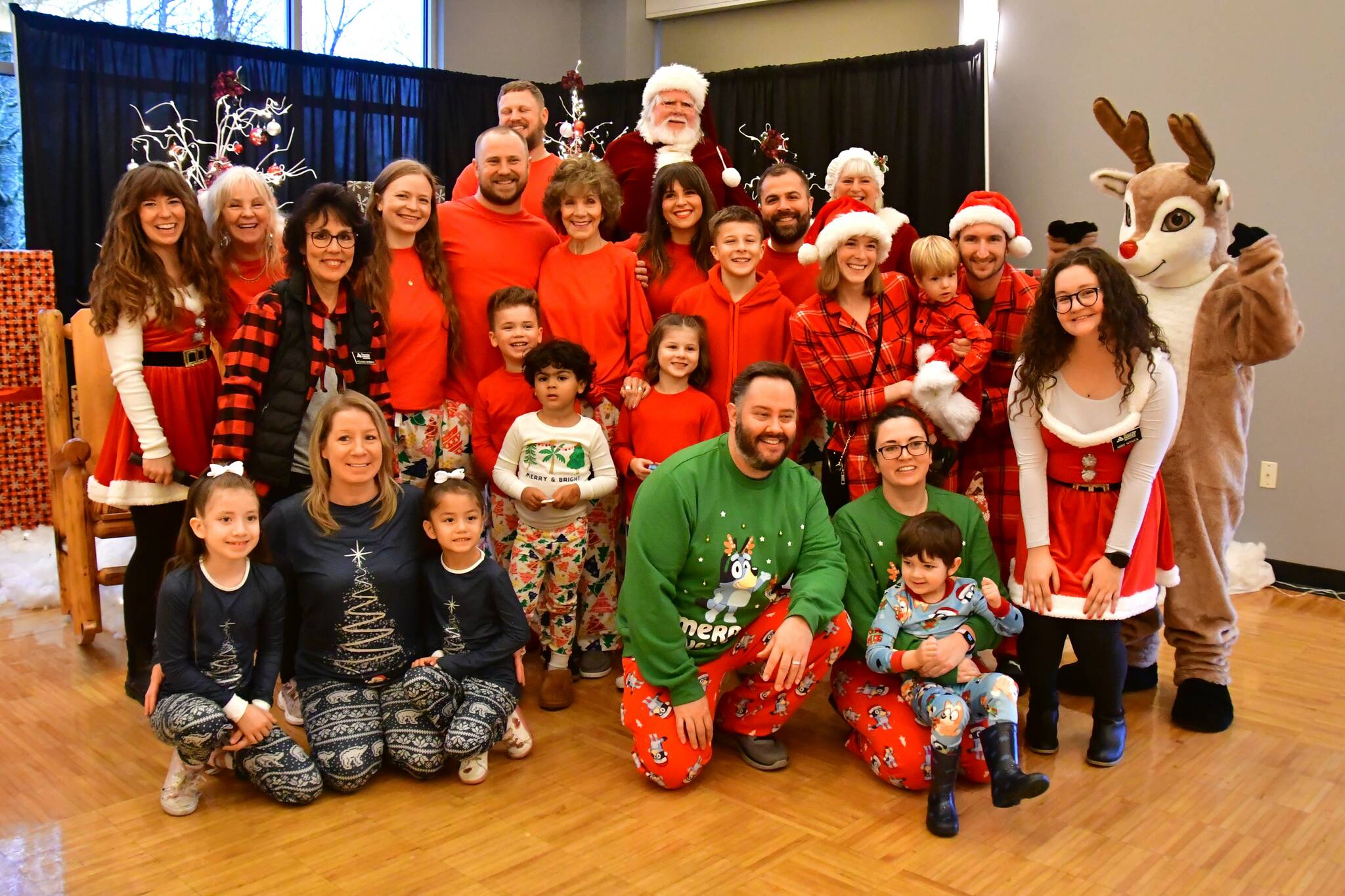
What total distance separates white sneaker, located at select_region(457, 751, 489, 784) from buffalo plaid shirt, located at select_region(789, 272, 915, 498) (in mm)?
1204

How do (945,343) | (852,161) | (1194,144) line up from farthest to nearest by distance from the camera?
(852,161) → (945,343) → (1194,144)

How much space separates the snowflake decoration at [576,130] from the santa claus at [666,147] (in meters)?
1.09

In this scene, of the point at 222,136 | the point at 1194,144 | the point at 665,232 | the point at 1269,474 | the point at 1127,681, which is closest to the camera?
the point at 1194,144

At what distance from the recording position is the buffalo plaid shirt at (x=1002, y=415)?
306cm

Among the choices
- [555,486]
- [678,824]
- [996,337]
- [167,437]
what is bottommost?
[678,824]

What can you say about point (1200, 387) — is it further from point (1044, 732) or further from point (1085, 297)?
point (1044, 732)

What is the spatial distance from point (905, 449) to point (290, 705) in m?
1.75

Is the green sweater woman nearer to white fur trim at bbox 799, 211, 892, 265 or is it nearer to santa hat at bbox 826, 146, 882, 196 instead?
white fur trim at bbox 799, 211, 892, 265

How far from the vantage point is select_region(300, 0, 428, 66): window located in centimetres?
643

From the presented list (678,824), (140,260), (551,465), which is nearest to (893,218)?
(551,465)

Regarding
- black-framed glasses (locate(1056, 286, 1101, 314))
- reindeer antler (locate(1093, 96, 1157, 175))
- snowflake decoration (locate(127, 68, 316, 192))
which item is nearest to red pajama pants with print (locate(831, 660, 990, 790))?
black-framed glasses (locate(1056, 286, 1101, 314))

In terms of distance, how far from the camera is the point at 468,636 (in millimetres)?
2678

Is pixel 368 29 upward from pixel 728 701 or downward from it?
upward

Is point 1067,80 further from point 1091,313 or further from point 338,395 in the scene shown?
point 338,395
